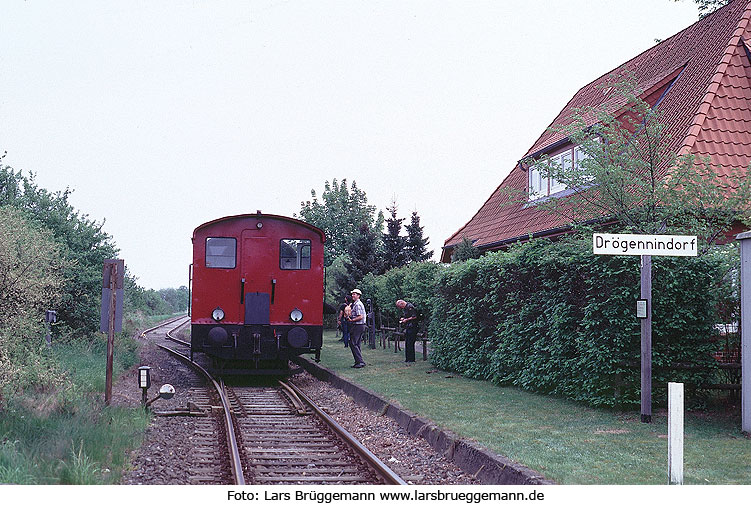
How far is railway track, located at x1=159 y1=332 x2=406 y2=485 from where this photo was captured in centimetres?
736

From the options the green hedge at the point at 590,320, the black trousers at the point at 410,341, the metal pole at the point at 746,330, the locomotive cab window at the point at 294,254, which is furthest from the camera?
the black trousers at the point at 410,341

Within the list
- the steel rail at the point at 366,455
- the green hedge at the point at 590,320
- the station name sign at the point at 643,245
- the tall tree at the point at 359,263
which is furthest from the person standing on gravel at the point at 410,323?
the tall tree at the point at 359,263

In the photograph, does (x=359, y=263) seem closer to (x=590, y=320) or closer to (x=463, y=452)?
(x=590, y=320)

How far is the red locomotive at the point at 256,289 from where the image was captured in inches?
593

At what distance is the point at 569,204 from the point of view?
11891mm

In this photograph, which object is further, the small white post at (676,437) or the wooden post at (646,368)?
the wooden post at (646,368)

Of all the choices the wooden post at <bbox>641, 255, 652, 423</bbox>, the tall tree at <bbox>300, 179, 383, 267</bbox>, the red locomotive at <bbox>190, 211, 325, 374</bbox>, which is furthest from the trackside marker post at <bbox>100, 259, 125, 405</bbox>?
the tall tree at <bbox>300, 179, 383, 267</bbox>

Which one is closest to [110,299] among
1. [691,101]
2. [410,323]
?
[410,323]

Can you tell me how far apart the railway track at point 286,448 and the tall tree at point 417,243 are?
80.4ft

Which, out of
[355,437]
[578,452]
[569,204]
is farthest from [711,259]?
[355,437]

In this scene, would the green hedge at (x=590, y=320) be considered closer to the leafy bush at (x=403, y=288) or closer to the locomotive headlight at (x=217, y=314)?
the locomotive headlight at (x=217, y=314)

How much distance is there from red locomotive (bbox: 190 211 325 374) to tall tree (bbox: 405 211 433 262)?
21.8 metres

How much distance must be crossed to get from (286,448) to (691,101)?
14.0m

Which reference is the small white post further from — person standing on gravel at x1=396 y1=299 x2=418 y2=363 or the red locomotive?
person standing on gravel at x1=396 y1=299 x2=418 y2=363
